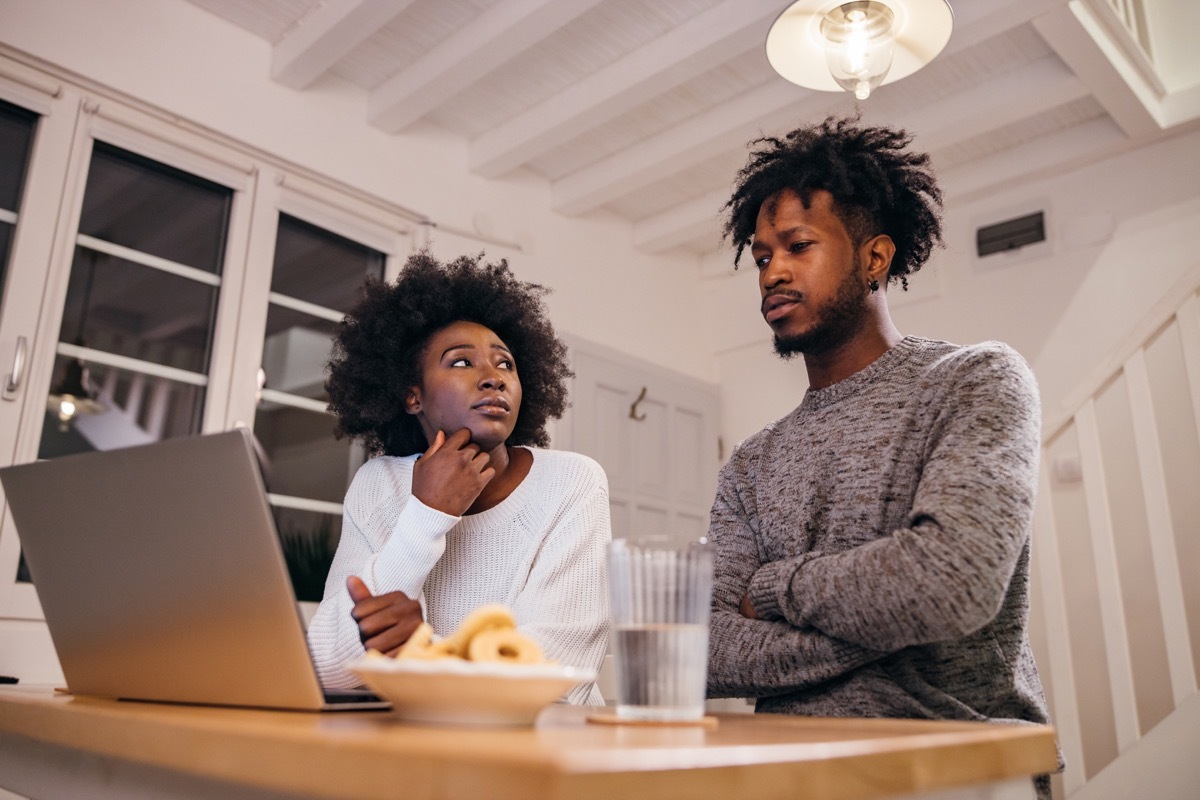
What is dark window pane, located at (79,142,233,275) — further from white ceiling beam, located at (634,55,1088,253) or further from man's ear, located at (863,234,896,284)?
man's ear, located at (863,234,896,284)

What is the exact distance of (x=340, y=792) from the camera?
444mm

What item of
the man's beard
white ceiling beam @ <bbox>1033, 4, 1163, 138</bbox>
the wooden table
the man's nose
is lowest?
the wooden table

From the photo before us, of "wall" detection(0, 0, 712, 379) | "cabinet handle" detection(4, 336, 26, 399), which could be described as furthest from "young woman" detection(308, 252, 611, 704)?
"wall" detection(0, 0, 712, 379)

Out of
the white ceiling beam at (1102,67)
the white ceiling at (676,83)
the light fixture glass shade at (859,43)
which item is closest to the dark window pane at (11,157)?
the white ceiling at (676,83)

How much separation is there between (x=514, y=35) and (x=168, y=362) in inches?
59.5

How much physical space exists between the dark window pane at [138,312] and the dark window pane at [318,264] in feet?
0.97

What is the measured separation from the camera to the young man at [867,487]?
3.13 feet

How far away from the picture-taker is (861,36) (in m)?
2.15

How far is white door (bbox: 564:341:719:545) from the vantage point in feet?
13.0

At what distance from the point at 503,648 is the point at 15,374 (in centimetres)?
238

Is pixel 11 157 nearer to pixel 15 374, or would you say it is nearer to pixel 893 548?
pixel 15 374

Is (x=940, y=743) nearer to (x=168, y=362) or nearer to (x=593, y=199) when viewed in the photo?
(x=168, y=362)

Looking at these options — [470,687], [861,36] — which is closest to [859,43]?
[861,36]

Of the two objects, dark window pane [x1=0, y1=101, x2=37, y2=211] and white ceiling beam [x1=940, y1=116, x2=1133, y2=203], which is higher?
white ceiling beam [x1=940, y1=116, x2=1133, y2=203]
